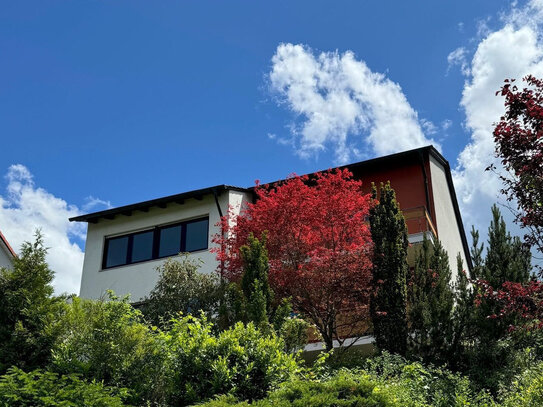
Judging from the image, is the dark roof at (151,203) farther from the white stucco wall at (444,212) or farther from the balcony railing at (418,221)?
the white stucco wall at (444,212)

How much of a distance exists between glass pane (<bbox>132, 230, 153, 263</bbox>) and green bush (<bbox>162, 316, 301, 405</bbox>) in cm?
1396

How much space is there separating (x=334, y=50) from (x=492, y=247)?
7322 mm

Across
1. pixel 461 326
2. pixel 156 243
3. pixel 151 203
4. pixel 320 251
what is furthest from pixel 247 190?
pixel 461 326

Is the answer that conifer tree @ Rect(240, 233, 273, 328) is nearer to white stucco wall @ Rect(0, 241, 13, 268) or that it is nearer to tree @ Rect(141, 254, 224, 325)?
tree @ Rect(141, 254, 224, 325)

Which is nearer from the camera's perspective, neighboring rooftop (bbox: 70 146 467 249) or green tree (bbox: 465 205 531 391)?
green tree (bbox: 465 205 531 391)

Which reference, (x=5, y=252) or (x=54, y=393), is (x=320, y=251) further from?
(x=5, y=252)

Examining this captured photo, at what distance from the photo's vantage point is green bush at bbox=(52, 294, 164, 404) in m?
10.9

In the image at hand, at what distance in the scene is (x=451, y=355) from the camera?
47.3 ft

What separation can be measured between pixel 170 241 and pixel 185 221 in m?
1.01

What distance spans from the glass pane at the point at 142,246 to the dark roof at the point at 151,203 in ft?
3.55

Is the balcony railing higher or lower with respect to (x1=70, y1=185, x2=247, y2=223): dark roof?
lower

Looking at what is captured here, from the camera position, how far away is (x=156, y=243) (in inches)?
958

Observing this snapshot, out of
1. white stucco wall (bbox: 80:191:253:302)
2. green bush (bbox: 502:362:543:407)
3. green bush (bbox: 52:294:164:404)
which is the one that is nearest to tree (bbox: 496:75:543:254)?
green bush (bbox: 502:362:543:407)

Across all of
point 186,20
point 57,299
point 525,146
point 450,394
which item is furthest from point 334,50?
point 57,299
